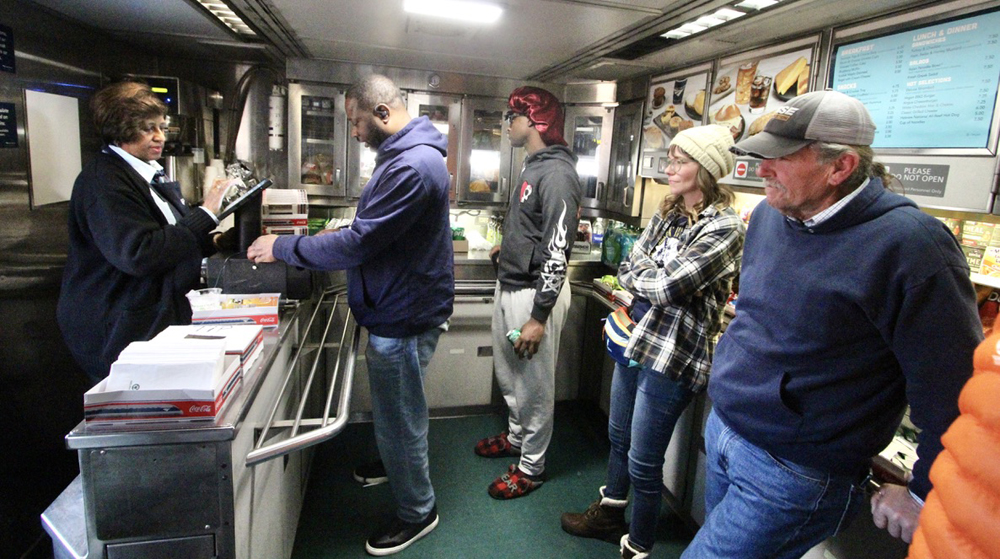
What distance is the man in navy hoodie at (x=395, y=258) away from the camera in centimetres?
186

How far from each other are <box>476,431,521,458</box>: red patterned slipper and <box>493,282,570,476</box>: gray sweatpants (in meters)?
0.26

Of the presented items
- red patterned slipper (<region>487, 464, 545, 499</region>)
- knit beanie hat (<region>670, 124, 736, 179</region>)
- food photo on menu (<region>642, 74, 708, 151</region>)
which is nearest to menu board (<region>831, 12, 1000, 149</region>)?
knit beanie hat (<region>670, 124, 736, 179</region>)

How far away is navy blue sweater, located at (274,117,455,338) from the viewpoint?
72.8 inches

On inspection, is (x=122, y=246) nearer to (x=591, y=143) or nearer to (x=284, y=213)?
(x=284, y=213)

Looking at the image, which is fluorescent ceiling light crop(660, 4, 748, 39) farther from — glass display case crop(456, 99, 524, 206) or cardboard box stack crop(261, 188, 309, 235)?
cardboard box stack crop(261, 188, 309, 235)

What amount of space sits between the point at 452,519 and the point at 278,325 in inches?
45.3

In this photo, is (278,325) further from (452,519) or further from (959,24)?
(959,24)

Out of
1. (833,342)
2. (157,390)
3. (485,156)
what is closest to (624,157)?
(485,156)

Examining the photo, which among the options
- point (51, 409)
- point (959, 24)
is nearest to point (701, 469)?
point (959, 24)

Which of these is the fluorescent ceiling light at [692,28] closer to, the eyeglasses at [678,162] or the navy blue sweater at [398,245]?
the eyeglasses at [678,162]

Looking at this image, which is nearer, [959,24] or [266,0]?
[959,24]

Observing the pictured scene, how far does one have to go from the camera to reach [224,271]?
6.86 ft

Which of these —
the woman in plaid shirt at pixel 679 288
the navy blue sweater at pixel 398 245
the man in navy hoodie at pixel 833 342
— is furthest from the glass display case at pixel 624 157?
the man in navy hoodie at pixel 833 342

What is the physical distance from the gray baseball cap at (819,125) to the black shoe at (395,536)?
6.22 ft
